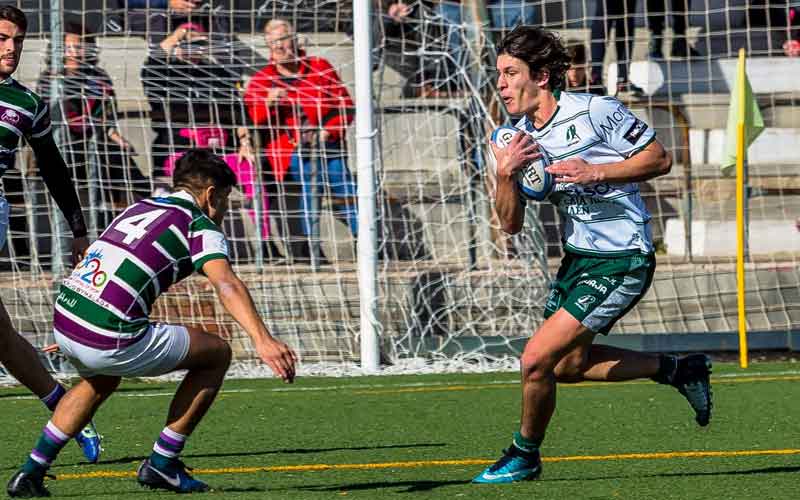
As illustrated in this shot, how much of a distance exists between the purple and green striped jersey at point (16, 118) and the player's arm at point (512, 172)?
2.14m

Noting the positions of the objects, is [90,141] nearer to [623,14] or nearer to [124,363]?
[623,14]

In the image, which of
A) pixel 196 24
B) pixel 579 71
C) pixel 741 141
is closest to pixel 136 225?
pixel 741 141

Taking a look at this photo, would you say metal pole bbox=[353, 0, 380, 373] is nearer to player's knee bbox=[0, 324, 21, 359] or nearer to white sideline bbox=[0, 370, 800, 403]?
white sideline bbox=[0, 370, 800, 403]

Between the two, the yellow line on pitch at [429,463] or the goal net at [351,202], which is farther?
the goal net at [351,202]

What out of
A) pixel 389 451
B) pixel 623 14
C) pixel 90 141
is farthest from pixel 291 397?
pixel 623 14

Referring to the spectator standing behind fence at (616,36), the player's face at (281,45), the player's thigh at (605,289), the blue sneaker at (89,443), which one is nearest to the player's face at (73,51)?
the player's face at (281,45)

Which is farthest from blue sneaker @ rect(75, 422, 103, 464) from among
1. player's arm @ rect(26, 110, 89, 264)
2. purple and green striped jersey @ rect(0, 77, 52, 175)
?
purple and green striped jersey @ rect(0, 77, 52, 175)

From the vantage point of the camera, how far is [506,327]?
10.6 m

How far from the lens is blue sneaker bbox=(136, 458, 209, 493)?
5.11 metres

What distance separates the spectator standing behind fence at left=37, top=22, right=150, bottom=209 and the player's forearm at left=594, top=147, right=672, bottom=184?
594 cm

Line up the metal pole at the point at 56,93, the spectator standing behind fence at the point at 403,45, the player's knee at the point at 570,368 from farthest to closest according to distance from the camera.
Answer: the spectator standing behind fence at the point at 403,45
the metal pole at the point at 56,93
the player's knee at the point at 570,368

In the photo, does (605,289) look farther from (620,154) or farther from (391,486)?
(391,486)

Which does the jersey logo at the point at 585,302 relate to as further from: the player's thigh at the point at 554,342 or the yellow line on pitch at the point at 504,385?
the yellow line on pitch at the point at 504,385

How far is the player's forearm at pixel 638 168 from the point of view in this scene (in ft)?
17.2
